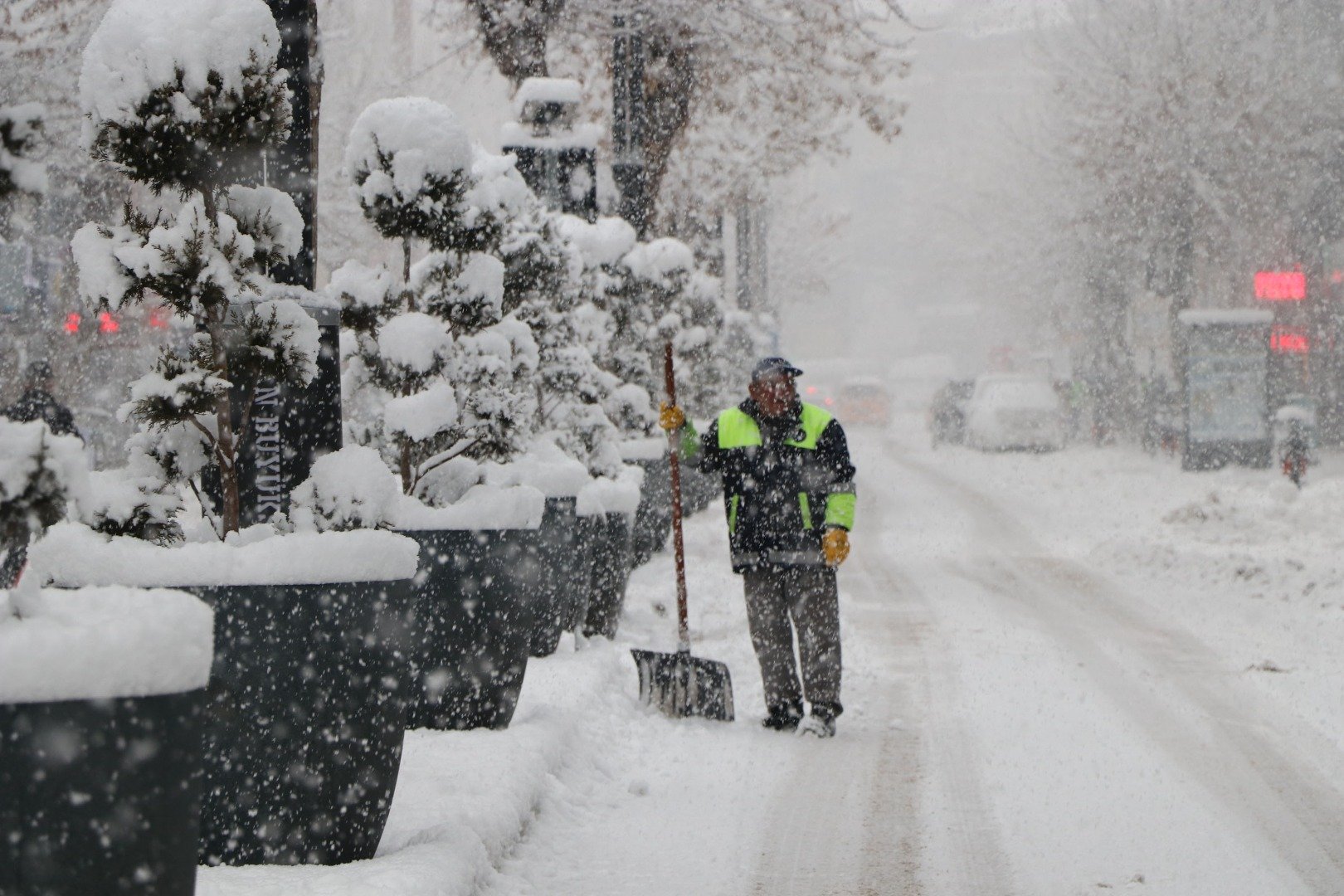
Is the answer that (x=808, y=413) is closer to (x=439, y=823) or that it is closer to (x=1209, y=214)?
(x=439, y=823)

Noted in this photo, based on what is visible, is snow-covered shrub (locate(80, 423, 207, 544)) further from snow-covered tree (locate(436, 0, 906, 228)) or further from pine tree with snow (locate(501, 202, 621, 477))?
snow-covered tree (locate(436, 0, 906, 228))

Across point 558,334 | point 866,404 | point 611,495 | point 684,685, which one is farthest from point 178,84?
point 866,404

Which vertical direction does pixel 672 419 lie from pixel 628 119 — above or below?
below

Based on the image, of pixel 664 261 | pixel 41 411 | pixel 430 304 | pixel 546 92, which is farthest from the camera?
pixel 664 261

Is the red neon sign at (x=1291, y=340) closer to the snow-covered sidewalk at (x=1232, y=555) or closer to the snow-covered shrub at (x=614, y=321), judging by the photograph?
the snow-covered sidewalk at (x=1232, y=555)

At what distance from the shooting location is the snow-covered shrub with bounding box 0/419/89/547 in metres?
2.71

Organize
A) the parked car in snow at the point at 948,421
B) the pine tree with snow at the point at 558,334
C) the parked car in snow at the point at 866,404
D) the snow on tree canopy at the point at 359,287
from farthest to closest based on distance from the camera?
the parked car in snow at the point at 866,404 → the parked car in snow at the point at 948,421 → the pine tree with snow at the point at 558,334 → the snow on tree canopy at the point at 359,287

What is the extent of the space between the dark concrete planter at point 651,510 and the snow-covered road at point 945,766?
0.79 meters

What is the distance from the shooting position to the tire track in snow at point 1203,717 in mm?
5688

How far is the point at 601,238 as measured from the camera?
39.8ft

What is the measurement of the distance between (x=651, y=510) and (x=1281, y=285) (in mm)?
18560

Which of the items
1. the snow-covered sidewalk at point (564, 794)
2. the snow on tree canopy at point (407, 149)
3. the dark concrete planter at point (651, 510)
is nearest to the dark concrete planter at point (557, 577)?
the snow-covered sidewalk at point (564, 794)

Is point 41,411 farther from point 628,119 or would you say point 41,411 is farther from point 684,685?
point 684,685

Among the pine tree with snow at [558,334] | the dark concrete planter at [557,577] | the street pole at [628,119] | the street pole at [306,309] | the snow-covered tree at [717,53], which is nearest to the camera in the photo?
the street pole at [306,309]
